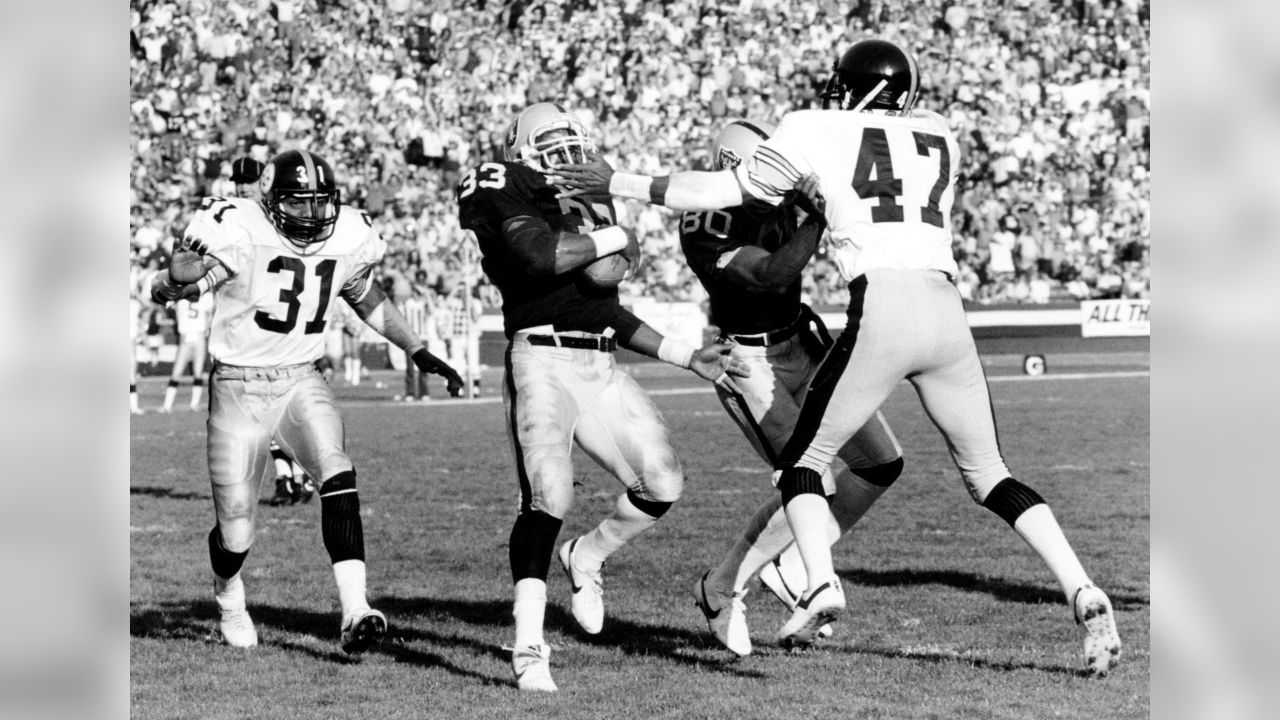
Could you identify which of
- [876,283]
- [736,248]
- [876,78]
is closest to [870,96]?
[876,78]

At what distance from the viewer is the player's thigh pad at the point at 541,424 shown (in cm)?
467

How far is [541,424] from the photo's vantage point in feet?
15.5

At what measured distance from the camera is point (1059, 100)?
24625mm

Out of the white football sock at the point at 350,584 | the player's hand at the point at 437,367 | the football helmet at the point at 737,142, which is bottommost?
the white football sock at the point at 350,584

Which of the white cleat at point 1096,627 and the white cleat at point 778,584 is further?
the white cleat at point 778,584

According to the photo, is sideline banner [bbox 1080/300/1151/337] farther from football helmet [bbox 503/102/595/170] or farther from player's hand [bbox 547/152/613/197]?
player's hand [bbox 547/152/613/197]

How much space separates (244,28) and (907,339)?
68.3 ft

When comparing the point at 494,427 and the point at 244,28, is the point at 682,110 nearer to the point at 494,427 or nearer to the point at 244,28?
the point at 244,28

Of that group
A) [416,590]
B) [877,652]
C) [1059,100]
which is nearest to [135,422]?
[416,590]

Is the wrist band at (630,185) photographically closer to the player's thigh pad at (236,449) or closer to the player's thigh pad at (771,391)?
the player's thigh pad at (771,391)

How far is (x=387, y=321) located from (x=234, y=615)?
1.17 m

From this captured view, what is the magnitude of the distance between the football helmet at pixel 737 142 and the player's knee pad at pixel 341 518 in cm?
167

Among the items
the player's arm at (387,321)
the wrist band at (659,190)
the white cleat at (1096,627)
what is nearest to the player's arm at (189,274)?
the player's arm at (387,321)

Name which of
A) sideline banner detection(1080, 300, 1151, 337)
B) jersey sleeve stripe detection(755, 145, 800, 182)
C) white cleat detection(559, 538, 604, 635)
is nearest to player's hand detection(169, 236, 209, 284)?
white cleat detection(559, 538, 604, 635)
